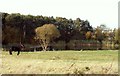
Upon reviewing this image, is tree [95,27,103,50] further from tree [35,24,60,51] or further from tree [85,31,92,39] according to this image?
tree [35,24,60,51]

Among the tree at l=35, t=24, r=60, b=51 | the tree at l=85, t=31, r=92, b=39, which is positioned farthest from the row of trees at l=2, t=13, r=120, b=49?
the tree at l=35, t=24, r=60, b=51

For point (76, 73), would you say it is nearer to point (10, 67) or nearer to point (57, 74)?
point (57, 74)

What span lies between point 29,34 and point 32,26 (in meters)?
3.19

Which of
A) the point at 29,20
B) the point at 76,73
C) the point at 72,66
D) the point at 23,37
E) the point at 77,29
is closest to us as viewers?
the point at 76,73

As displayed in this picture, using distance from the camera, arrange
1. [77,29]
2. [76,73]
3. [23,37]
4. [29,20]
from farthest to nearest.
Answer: [77,29]
[29,20]
[23,37]
[76,73]

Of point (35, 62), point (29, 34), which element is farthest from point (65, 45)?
point (35, 62)

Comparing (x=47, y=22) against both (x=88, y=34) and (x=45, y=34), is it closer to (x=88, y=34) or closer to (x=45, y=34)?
(x=45, y=34)

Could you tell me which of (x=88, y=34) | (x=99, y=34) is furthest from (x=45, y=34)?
(x=99, y=34)

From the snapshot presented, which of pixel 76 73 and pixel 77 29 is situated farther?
pixel 77 29

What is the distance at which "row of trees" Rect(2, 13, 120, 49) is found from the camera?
79.1m

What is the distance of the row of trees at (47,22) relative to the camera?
260 ft

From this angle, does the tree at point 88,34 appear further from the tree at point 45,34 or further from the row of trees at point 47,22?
the tree at point 45,34

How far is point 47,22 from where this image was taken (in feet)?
316

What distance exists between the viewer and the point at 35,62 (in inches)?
963
